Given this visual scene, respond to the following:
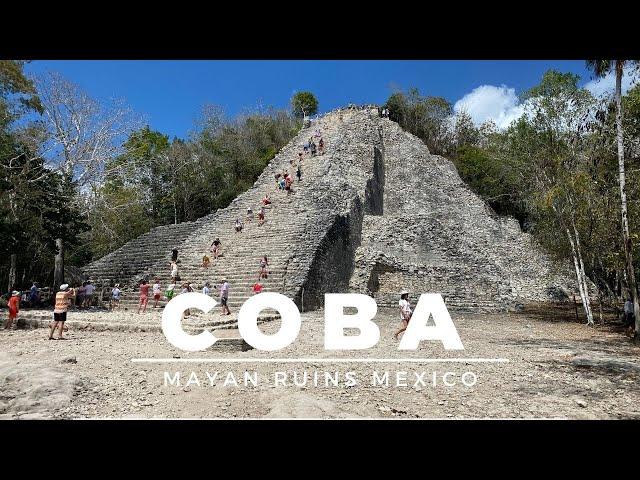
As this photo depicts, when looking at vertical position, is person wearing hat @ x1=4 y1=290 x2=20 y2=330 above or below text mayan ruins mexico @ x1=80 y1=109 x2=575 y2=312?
below

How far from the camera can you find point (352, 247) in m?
16.2

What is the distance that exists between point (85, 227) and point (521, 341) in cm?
1273

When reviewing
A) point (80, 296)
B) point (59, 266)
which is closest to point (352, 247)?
point (80, 296)

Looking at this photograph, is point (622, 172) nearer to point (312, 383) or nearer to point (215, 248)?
point (312, 383)

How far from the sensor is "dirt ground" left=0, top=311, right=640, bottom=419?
4465mm

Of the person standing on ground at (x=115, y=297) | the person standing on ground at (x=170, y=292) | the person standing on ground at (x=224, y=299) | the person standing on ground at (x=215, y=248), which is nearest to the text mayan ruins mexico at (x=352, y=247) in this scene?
the person standing on ground at (x=215, y=248)

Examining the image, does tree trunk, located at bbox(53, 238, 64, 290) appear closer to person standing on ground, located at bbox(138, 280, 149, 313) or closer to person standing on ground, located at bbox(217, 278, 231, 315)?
person standing on ground, located at bbox(138, 280, 149, 313)

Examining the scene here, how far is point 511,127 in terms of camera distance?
1931 cm

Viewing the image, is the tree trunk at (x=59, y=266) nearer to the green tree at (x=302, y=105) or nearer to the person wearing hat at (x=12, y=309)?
the person wearing hat at (x=12, y=309)

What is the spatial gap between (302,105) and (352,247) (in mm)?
28557

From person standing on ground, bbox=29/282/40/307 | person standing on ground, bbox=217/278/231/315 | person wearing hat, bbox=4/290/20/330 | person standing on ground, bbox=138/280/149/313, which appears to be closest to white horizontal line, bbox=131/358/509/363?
person standing on ground, bbox=217/278/231/315

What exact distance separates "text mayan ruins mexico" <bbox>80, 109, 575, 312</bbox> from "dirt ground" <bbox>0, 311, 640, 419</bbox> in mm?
4716
